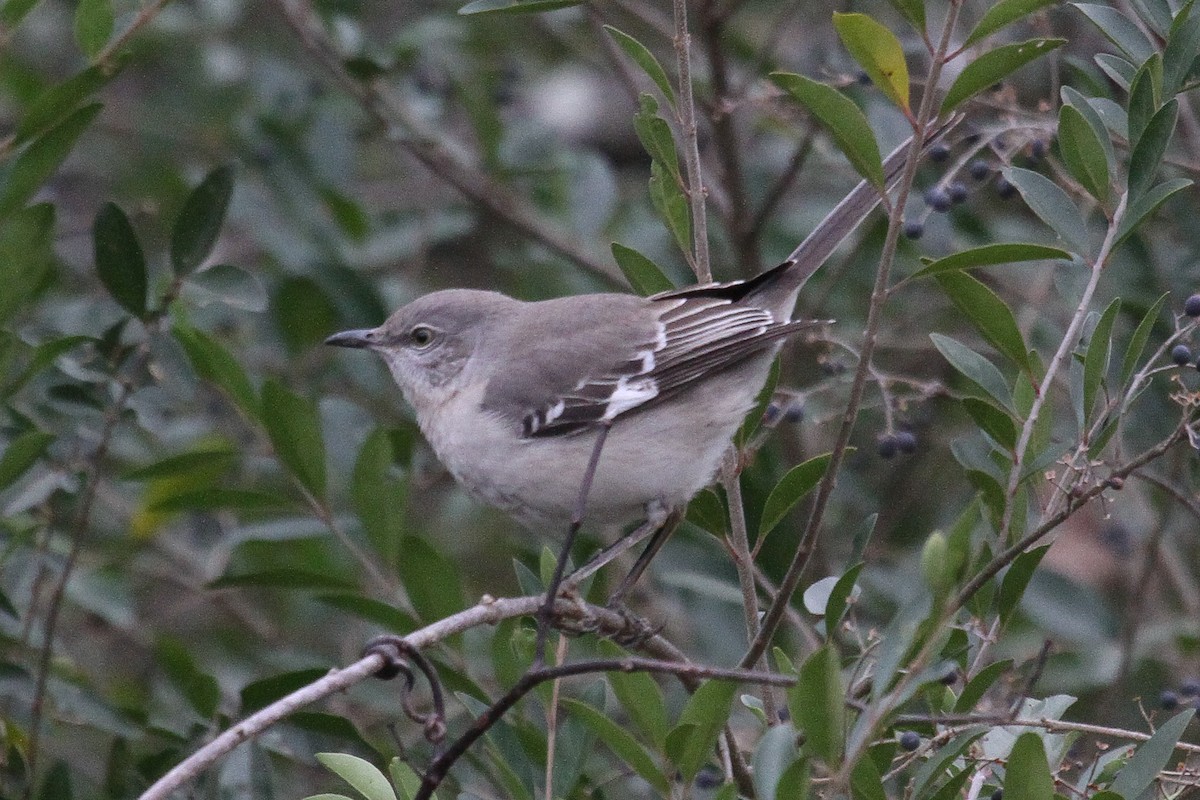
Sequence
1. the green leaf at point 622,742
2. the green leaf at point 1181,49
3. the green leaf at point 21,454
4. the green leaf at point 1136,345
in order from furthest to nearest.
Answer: the green leaf at point 21,454 < the green leaf at point 1181,49 < the green leaf at point 1136,345 < the green leaf at point 622,742

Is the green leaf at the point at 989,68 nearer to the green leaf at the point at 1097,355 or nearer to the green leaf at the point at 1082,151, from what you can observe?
the green leaf at the point at 1082,151

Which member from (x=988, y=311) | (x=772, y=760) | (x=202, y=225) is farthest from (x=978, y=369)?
(x=202, y=225)

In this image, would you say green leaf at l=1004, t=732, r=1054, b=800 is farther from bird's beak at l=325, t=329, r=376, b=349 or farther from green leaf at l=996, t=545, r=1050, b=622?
bird's beak at l=325, t=329, r=376, b=349

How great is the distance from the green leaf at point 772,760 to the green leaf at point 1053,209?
1295 mm

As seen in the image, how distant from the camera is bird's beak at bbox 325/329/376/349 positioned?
455cm

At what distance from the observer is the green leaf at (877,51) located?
2582mm

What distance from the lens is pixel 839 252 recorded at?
592 centimetres

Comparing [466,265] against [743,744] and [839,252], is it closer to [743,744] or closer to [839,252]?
[839,252]

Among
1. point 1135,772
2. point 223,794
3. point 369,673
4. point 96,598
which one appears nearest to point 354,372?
point 96,598

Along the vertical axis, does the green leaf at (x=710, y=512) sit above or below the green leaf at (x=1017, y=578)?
below

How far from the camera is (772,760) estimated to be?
2.15 meters

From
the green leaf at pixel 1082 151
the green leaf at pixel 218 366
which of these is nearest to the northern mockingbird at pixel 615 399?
the green leaf at pixel 218 366

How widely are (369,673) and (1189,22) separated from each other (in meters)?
1.92

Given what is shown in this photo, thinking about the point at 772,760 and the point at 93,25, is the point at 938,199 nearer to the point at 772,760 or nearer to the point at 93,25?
the point at 772,760
